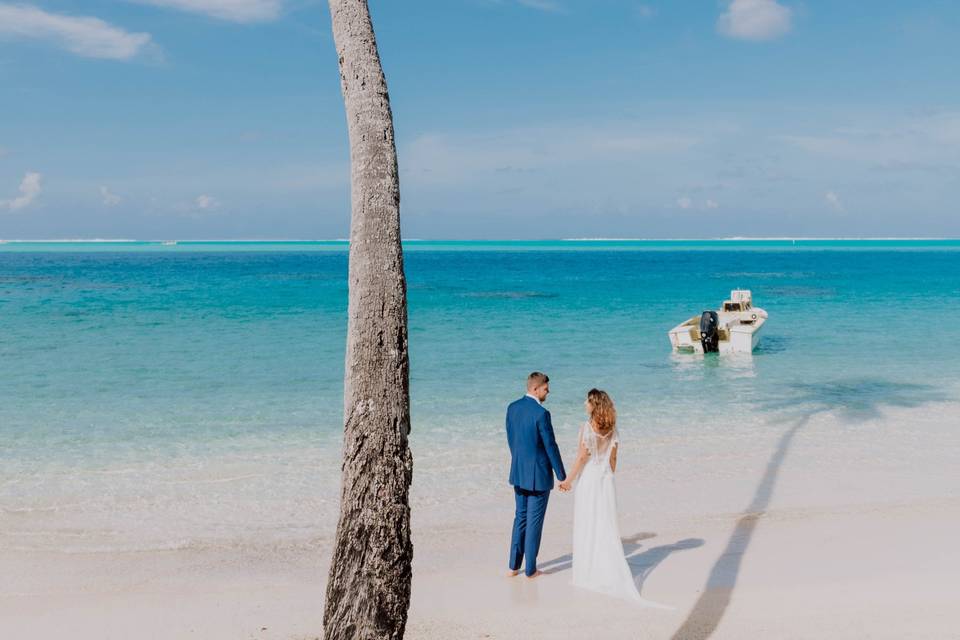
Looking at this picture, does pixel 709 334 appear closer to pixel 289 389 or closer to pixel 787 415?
pixel 787 415

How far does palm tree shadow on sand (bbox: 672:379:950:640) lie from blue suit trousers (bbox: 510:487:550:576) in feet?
5.01

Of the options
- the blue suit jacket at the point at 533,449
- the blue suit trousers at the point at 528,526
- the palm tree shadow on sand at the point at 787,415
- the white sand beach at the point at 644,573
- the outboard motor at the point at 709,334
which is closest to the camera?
the white sand beach at the point at 644,573

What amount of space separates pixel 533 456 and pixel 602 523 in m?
0.89

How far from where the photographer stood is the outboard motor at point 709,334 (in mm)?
25438

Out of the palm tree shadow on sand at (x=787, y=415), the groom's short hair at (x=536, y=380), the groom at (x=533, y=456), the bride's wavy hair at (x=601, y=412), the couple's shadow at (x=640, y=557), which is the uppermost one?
the groom's short hair at (x=536, y=380)

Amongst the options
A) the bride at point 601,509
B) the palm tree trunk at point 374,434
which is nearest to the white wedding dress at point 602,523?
the bride at point 601,509

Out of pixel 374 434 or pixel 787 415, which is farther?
pixel 787 415

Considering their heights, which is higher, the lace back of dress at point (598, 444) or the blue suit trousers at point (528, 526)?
the lace back of dress at point (598, 444)

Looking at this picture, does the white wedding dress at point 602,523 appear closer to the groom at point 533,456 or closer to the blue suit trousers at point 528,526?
the groom at point 533,456

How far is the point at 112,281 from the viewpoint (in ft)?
227

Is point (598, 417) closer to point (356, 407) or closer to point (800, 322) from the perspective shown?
point (356, 407)

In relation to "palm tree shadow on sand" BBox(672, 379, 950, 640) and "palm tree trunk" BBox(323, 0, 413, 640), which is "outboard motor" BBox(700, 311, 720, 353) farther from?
"palm tree trunk" BBox(323, 0, 413, 640)

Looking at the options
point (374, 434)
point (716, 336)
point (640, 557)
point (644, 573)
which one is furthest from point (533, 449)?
point (716, 336)

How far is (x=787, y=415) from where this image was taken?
16500 millimetres
